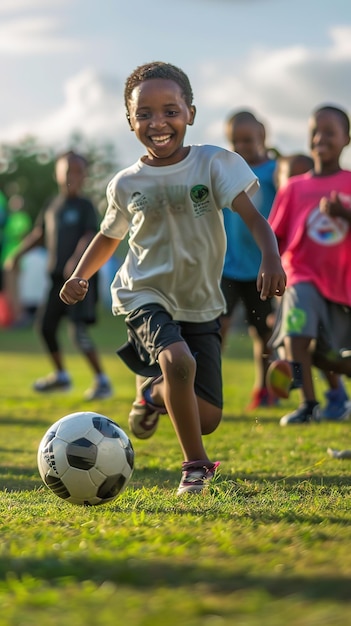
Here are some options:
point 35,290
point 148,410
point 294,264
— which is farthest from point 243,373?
point 35,290

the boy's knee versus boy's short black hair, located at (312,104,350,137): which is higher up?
boy's short black hair, located at (312,104,350,137)

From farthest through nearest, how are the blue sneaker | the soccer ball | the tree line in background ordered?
1. the tree line in background
2. the blue sneaker
3. the soccer ball

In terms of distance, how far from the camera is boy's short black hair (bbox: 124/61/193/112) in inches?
199

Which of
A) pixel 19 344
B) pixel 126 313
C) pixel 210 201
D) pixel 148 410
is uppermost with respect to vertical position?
pixel 210 201

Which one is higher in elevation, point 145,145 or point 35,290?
point 145,145

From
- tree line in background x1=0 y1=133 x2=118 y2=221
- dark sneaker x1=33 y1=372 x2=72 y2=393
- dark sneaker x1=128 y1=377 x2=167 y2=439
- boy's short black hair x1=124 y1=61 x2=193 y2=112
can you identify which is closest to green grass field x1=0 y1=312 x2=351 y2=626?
dark sneaker x1=128 y1=377 x2=167 y2=439

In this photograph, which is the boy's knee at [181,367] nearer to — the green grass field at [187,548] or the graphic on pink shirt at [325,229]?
the green grass field at [187,548]

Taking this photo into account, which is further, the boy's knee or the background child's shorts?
the background child's shorts

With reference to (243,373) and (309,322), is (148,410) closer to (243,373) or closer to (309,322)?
(309,322)

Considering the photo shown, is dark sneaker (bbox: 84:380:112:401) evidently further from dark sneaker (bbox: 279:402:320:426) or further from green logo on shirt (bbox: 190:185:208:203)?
green logo on shirt (bbox: 190:185:208:203)

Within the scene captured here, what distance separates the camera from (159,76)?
16.6ft

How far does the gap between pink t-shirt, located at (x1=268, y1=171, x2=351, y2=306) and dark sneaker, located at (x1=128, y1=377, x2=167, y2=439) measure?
2.09 metres

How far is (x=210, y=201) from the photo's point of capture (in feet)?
16.6

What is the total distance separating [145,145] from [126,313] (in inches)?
32.1
